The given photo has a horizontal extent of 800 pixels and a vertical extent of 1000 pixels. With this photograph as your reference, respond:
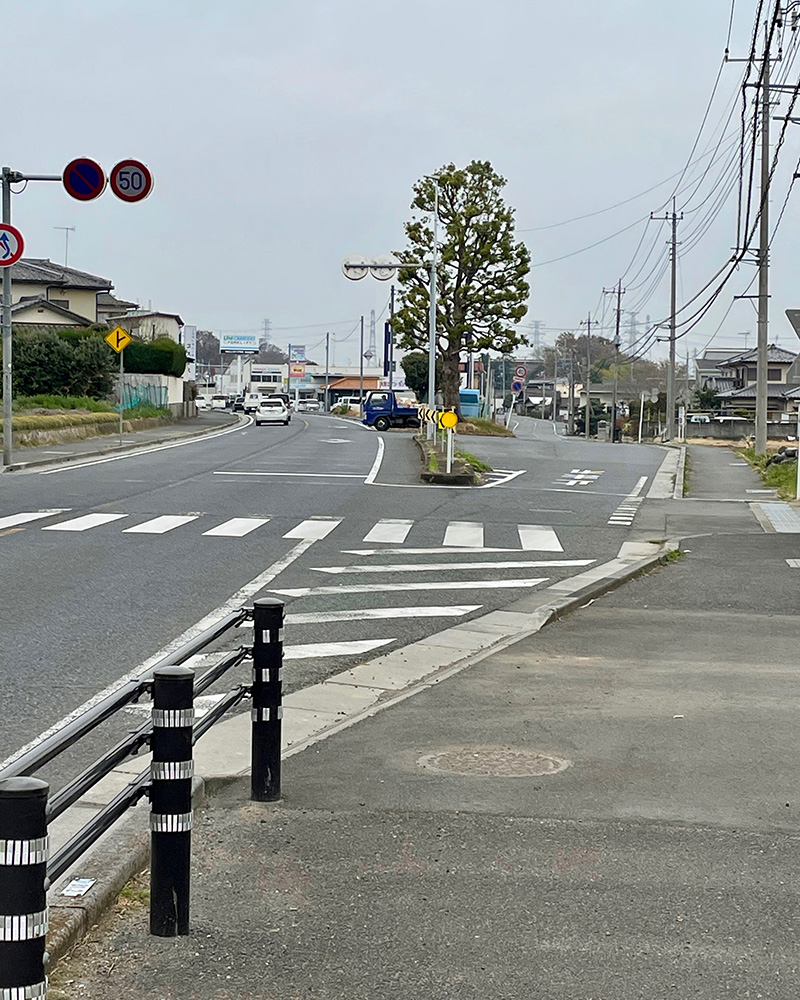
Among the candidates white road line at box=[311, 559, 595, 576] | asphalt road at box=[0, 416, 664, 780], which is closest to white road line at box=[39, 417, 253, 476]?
asphalt road at box=[0, 416, 664, 780]

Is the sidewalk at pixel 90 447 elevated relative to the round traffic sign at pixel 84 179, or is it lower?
lower

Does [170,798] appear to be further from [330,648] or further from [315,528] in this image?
[315,528]

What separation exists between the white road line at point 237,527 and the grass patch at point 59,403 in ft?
79.4

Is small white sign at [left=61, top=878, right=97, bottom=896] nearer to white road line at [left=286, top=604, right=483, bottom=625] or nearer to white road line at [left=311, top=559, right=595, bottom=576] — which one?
white road line at [left=286, top=604, right=483, bottom=625]

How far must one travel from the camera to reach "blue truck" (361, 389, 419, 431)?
6550 centimetres

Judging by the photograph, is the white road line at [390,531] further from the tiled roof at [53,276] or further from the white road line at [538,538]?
the tiled roof at [53,276]

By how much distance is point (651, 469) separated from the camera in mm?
35500

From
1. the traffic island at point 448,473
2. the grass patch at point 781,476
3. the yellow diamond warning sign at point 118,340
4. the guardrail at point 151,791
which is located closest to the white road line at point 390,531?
the traffic island at point 448,473

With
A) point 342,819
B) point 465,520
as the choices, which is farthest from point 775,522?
point 342,819

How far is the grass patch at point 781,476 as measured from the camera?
27.0 metres

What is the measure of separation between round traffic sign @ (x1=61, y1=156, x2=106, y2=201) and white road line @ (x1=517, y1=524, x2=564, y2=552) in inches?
377

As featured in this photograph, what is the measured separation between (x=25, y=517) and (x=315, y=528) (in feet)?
13.9

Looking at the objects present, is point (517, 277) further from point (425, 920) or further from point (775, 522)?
point (425, 920)

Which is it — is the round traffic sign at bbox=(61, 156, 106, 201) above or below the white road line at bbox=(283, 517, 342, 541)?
above
